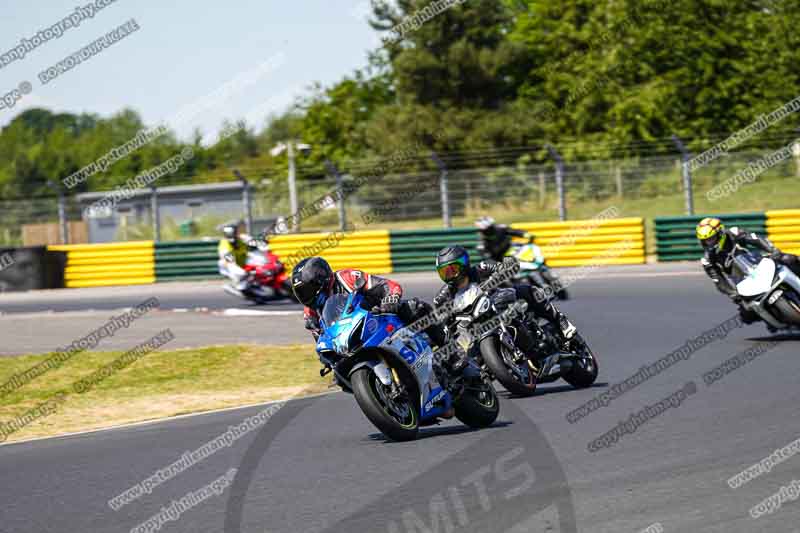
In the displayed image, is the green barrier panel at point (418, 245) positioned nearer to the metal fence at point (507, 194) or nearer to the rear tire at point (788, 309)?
the metal fence at point (507, 194)

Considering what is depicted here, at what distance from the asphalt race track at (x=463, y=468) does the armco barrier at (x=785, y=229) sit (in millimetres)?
12689

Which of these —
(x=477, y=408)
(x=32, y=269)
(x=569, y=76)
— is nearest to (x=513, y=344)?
(x=477, y=408)

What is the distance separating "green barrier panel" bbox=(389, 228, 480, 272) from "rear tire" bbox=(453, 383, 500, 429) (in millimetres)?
17153

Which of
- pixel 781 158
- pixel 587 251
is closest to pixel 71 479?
pixel 587 251

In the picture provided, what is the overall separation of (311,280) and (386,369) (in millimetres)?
802

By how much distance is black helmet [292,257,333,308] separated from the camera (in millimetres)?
8148

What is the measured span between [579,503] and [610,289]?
15329 mm

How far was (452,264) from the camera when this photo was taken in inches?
374

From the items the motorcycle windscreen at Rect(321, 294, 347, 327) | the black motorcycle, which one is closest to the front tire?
the motorcycle windscreen at Rect(321, 294, 347, 327)

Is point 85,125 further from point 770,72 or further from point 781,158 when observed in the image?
point 781,158

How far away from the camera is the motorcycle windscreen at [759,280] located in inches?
500

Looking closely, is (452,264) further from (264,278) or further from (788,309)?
(264,278)

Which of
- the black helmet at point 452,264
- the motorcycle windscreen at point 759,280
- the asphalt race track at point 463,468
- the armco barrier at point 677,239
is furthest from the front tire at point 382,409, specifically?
the armco barrier at point 677,239

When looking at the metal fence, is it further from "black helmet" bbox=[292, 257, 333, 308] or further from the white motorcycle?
"black helmet" bbox=[292, 257, 333, 308]
